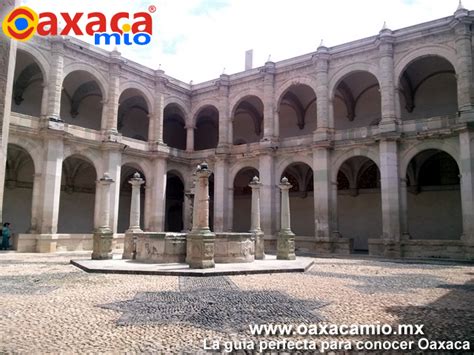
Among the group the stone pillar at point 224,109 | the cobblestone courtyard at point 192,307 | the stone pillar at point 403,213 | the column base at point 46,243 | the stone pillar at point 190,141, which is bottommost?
the cobblestone courtyard at point 192,307

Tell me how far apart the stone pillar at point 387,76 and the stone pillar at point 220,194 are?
10.3 m

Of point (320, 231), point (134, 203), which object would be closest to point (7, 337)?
point (134, 203)

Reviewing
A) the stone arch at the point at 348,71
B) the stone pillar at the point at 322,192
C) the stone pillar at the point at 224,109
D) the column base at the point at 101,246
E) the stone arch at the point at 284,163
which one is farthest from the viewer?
→ the stone pillar at the point at 224,109

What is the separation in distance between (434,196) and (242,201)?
14047mm

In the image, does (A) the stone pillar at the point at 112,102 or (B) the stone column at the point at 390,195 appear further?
(A) the stone pillar at the point at 112,102

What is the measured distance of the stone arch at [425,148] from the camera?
17906 mm

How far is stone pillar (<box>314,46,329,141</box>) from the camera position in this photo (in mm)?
21578

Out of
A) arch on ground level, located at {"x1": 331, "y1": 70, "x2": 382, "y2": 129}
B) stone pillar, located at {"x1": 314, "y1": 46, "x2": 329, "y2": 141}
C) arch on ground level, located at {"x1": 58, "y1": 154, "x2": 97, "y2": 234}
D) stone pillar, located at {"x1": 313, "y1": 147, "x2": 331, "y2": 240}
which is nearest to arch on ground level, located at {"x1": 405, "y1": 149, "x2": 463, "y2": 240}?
arch on ground level, located at {"x1": 331, "y1": 70, "x2": 382, "y2": 129}

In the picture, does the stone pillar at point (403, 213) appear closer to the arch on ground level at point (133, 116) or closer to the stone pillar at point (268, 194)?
the stone pillar at point (268, 194)

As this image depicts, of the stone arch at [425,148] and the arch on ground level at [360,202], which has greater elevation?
the stone arch at [425,148]

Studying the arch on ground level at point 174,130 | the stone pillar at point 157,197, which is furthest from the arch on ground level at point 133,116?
the stone pillar at point 157,197

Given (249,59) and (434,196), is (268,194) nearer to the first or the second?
(434,196)

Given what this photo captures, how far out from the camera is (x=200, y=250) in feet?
36.9

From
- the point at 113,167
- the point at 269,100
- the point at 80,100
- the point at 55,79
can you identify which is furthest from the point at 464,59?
the point at 80,100
